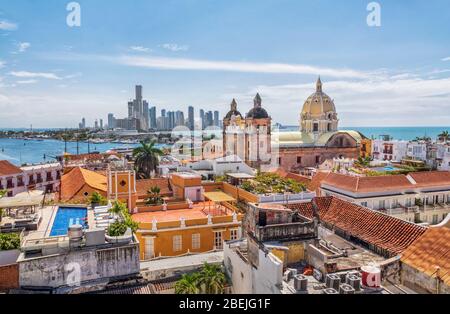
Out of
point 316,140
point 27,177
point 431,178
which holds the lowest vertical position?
point 27,177

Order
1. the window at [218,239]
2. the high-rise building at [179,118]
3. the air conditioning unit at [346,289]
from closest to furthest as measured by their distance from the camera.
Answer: the air conditioning unit at [346,289], the window at [218,239], the high-rise building at [179,118]

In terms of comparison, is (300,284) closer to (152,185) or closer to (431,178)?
(152,185)

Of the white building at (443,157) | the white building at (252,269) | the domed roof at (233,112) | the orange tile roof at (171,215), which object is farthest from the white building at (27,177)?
the white building at (443,157)

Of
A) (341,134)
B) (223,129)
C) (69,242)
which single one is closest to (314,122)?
(341,134)

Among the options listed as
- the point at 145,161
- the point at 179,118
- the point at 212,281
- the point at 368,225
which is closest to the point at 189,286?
the point at 212,281

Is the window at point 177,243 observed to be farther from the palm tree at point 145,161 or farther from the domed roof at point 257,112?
the domed roof at point 257,112
